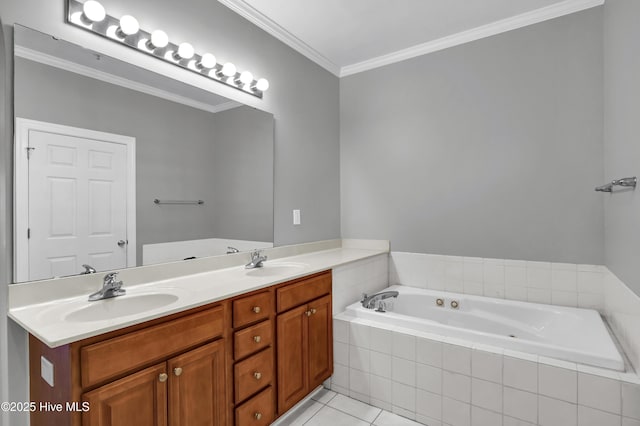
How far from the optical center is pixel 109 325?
1081 millimetres

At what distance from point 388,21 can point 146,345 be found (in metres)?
2.61

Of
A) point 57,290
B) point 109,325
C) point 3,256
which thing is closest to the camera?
point 109,325

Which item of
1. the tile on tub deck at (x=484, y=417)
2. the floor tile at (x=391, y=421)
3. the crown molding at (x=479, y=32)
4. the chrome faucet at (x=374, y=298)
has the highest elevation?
the crown molding at (x=479, y=32)

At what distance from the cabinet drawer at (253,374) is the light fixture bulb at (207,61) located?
1.74 metres

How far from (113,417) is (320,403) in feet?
4.57

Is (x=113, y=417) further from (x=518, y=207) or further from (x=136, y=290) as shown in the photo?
(x=518, y=207)

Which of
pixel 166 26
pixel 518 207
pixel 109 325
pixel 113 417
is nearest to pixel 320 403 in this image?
pixel 113 417

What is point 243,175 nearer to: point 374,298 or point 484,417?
point 374,298

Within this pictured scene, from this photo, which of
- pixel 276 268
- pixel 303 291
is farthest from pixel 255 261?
pixel 303 291

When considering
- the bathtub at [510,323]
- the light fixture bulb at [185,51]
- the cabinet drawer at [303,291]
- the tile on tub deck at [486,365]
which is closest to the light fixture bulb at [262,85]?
the light fixture bulb at [185,51]

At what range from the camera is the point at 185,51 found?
1862 millimetres

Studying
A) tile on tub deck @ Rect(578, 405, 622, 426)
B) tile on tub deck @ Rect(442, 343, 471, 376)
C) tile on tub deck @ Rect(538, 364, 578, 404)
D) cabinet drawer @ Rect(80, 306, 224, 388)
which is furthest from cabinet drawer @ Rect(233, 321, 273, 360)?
Answer: tile on tub deck @ Rect(578, 405, 622, 426)

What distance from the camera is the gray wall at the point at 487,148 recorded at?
2.24 meters

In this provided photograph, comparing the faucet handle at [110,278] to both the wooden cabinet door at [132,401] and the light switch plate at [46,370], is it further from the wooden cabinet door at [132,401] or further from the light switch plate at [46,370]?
the wooden cabinet door at [132,401]
